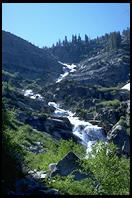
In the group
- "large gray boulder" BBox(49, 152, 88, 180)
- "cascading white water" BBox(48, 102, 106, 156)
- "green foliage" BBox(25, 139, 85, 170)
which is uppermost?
"large gray boulder" BBox(49, 152, 88, 180)

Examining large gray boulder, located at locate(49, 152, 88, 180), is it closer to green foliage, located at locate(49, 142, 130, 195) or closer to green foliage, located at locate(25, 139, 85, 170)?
green foliage, located at locate(49, 142, 130, 195)

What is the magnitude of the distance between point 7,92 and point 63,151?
85.7 m

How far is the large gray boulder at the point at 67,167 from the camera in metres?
29.2

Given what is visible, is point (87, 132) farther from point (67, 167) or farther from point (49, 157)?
point (67, 167)

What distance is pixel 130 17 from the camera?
71.5 feet

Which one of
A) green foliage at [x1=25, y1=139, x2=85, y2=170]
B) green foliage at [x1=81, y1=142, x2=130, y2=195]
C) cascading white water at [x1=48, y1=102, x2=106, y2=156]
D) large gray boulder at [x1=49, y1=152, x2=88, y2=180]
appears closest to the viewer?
green foliage at [x1=81, y1=142, x2=130, y2=195]

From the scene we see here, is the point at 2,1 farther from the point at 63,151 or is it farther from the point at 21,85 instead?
the point at 21,85

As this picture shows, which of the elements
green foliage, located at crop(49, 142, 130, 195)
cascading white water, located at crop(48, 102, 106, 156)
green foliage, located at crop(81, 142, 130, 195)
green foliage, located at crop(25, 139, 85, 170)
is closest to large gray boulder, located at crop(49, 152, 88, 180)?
green foliage, located at crop(49, 142, 130, 195)

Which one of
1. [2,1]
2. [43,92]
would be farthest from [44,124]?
[2,1]

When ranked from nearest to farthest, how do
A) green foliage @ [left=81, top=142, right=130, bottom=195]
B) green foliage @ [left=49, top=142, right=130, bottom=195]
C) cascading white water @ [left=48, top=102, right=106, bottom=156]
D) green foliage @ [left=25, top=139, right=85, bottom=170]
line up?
green foliage @ [left=49, top=142, right=130, bottom=195]
green foliage @ [left=81, top=142, right=130, bottom=195]
green foliage @ [left=25, top=139, right=85, bottom=170]
cascading white water @ [left=48, top=102, right=106, bottom=156]

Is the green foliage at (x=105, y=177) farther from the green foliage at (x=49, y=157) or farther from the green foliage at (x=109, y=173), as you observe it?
the green foliage at (x=49, y=157)

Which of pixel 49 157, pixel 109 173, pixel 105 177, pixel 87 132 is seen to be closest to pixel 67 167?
pixel 105 177

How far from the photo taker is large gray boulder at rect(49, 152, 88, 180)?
29230mm

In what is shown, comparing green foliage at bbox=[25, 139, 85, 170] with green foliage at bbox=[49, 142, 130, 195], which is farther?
green foliage at bbox=[25, 139, 85, 170]
